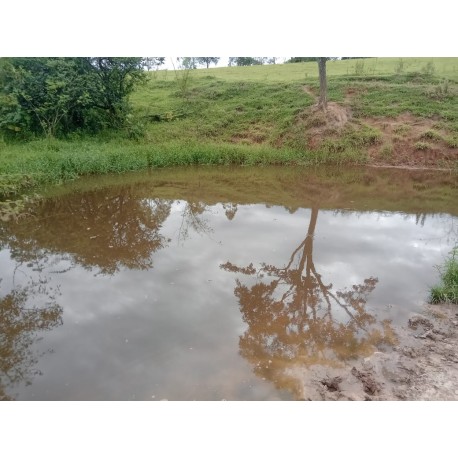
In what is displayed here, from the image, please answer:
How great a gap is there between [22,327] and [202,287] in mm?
2264

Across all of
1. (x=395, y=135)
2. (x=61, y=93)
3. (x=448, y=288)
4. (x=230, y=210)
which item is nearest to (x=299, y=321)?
(x=448, y=288)

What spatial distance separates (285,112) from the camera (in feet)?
56.9

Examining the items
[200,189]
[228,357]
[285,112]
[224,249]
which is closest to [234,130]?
[285,112]

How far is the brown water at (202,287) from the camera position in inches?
153

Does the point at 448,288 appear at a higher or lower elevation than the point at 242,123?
lower

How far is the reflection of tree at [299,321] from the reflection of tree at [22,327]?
222 cm

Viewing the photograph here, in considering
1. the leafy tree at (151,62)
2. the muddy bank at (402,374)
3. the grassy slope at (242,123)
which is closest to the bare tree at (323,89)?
the grassy slope at (242,123)

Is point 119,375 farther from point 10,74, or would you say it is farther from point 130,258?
point 10,74

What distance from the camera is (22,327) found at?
4680 millimetres

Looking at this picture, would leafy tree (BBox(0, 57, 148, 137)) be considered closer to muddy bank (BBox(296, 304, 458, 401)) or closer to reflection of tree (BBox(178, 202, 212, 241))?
reflection of tree (BBox(178, 202, 212, 241))

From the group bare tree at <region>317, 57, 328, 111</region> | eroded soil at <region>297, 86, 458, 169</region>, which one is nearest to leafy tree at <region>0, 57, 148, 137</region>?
bare tree at <region>317, 57, 328, 111</region>

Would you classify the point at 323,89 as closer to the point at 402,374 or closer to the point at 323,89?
the point at 323,89

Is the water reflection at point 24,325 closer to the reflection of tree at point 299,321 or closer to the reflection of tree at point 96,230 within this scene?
the reflection of tree at point 96,230

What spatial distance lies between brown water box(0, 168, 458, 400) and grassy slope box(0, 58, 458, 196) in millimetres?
2870
